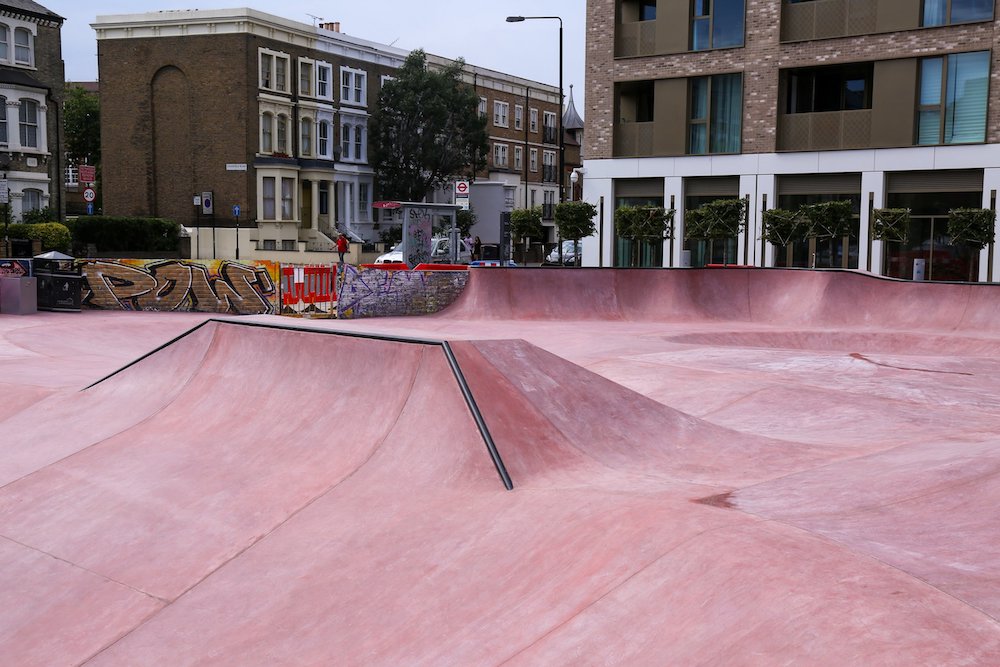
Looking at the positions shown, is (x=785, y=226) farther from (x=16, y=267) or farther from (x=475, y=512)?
(x=475, y=512)

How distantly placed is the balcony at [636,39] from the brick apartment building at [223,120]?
23394mm

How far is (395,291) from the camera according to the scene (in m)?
24.3

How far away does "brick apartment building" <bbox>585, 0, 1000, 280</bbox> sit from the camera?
3017 centimetres

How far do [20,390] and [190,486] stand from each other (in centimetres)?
476

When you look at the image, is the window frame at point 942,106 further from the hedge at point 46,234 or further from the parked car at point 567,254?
the hedge at point 46,234

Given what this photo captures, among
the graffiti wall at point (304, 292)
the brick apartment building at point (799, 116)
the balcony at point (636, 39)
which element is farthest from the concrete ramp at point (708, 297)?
the balcony at point (636, 39)

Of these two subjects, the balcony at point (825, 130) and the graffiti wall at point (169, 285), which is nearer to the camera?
the graffiti wall at point (169, 285)

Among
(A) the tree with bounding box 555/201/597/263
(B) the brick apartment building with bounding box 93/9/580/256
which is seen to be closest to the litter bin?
(A) the tree with bounding box 555/201/597/263

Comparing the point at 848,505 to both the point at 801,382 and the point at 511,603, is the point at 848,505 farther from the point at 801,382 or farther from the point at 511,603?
the point at 801,382

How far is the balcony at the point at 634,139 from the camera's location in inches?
1409

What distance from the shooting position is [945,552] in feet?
16.8

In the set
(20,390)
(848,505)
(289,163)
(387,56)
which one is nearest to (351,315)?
(20,390)

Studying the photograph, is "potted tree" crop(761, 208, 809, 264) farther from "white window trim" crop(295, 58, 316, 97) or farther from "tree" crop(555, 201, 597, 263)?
"white window trim" crop(295, 58, 316, 97)

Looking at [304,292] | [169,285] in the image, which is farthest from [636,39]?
[169,285]
